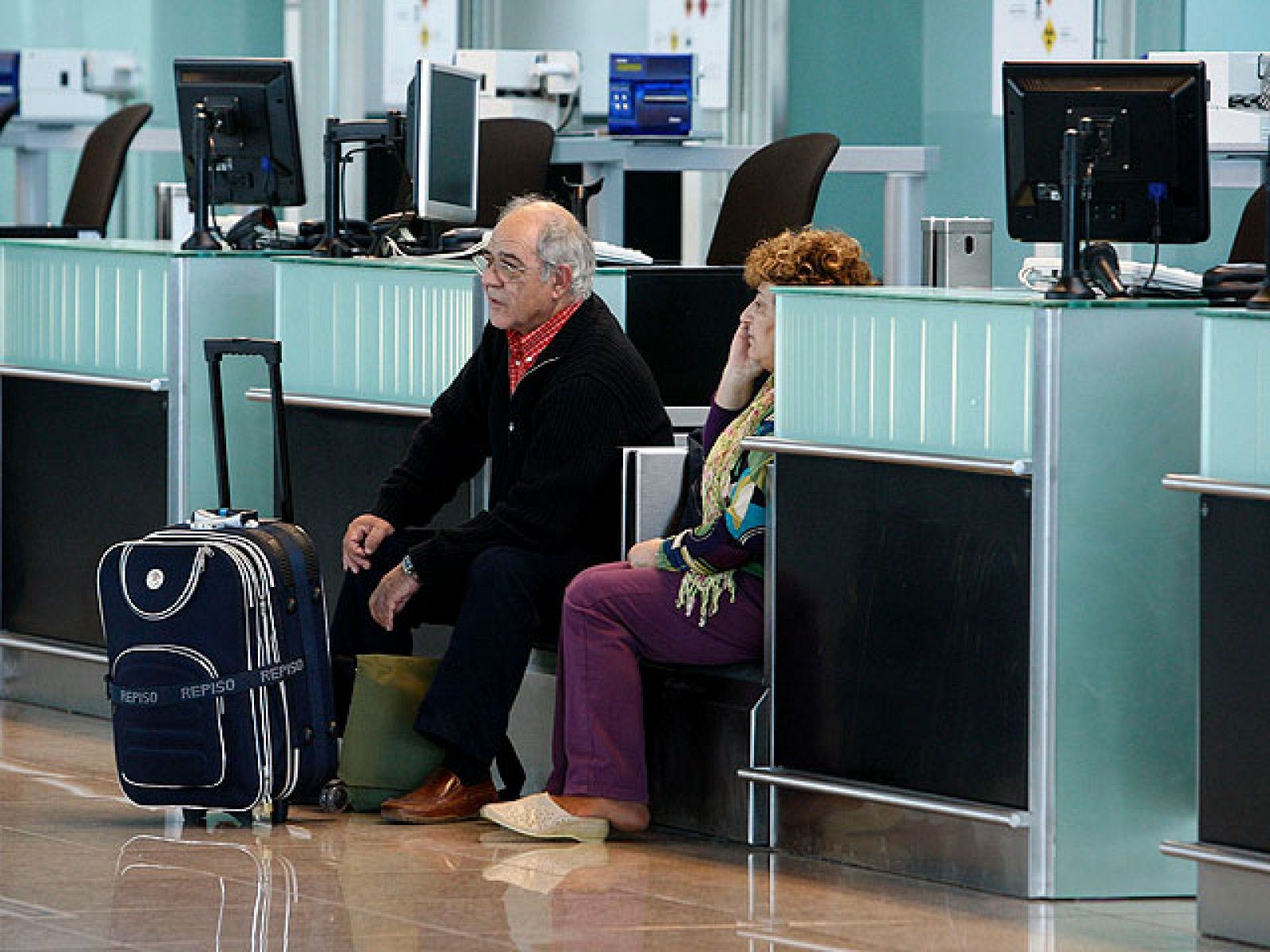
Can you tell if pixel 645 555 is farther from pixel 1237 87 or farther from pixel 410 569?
pixel 1237 87

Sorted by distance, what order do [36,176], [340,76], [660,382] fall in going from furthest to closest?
1. [340,76]
2. [36,176]
3. [660,382]

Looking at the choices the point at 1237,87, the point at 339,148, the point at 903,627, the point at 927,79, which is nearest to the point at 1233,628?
the point at 903,627

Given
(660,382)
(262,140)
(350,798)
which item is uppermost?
(262,140)

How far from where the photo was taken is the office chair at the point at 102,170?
8.42m

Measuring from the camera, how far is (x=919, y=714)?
4344mm

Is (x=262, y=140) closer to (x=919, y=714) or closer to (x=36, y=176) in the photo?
(x=919, y=714)

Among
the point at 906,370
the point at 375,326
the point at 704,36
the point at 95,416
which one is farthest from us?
the point at 704,36

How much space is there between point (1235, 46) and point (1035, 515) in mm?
4905

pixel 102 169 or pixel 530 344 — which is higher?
pixel 102 169

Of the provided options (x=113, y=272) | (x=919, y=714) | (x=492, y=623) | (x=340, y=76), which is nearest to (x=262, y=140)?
(x=113, y=272)

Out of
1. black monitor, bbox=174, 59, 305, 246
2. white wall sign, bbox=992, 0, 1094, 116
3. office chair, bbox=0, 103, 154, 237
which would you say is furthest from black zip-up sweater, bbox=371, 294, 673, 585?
white wall sign, bbox=992, 0, 1094, 116

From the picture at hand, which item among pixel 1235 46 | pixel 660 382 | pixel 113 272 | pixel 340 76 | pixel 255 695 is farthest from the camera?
pixel 340 76

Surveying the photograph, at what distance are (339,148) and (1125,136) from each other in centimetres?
208

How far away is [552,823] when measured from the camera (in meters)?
4.63
